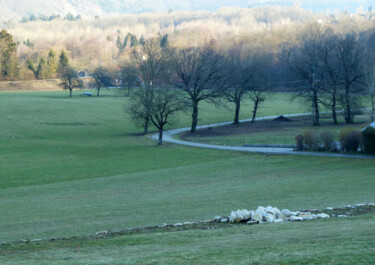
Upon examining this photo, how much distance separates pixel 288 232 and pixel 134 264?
17.5 feet

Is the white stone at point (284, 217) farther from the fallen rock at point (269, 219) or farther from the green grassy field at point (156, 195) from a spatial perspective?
the green grassy field at point (156, 195)

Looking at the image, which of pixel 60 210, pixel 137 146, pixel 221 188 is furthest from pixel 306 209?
pixel 137 146

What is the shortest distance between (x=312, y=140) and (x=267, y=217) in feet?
90.8

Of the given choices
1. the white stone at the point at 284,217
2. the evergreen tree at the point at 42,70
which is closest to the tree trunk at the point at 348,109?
the white stone at the point at 284,217

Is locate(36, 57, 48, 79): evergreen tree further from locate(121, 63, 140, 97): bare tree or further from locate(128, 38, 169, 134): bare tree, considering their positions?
locate(128, 38, 169, 134): bare tree

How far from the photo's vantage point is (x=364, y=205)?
19516 millimetres

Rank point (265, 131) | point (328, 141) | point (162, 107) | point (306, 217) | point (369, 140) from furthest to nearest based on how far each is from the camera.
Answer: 1. point (265, 131)
2. point (162, 107)
3. point (328, 141)
4. point (369, 140)
5. point (306, 217)

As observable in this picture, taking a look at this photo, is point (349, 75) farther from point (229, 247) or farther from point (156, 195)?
point (229, 247)

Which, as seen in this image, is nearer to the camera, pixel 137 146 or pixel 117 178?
pixel 117 178

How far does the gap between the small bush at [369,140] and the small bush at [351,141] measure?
0.97 m

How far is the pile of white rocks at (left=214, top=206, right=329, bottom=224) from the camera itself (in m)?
17.2

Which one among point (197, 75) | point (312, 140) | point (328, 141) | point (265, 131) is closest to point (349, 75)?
point (265, 131)

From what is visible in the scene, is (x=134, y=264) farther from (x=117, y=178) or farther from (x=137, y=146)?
(x=137, y=146)

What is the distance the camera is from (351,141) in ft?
134
